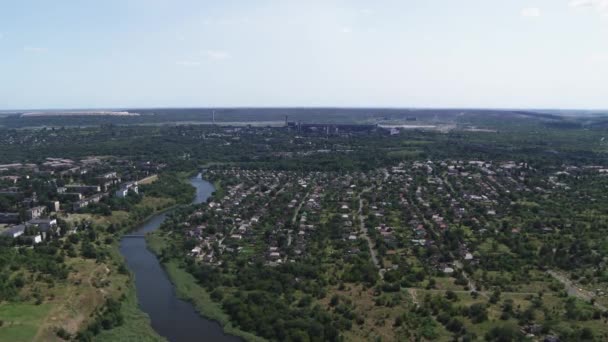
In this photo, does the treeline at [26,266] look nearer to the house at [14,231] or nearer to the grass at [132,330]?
the house at [14,231]

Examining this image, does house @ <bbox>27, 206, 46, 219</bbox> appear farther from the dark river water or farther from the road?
the road

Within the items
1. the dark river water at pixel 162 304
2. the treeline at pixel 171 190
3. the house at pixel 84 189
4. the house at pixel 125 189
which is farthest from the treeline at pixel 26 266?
the treeline at pixel 171 190

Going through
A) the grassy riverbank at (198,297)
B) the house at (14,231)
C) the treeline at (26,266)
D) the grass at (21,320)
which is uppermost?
the house at (14,231)

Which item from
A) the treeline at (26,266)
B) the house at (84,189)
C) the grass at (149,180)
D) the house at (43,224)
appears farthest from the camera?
the grass at (149,180)

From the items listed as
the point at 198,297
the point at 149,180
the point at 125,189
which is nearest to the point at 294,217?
the point at 198,297

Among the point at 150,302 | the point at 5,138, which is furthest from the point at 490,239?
the point at 5,138

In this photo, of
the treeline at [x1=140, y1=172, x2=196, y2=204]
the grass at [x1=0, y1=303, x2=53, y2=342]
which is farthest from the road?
the grass at [x1=0, y1=303, x2=53, y2=342]

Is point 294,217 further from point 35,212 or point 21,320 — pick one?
point 21,320
